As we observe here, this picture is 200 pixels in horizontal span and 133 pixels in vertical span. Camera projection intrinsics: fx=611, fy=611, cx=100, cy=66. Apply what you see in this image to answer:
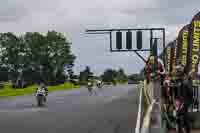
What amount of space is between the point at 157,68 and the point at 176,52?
954cm

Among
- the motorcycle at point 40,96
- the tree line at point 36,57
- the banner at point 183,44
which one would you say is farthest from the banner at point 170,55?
the tree line at point 36,57

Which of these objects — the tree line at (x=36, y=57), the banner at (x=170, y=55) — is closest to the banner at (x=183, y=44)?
the banner at (x=170, y=55)

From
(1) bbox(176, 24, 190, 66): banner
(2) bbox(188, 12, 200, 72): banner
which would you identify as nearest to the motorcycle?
(1) bbox(176, 24, 190, 66): banner

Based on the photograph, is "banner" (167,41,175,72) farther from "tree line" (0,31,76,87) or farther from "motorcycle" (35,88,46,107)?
"tree line" (0,31,76,87)

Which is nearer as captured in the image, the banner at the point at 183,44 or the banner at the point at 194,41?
the banner at the point at 194,41

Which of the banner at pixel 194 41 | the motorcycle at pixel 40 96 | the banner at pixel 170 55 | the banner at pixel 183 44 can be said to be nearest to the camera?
the banner at pixel 194 41

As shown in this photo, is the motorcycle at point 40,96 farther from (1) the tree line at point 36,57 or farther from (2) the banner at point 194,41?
(1) the tree line at point 36,57

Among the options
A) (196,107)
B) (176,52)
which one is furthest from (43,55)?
(196,107)

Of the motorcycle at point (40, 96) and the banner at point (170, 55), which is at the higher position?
the banner at point (170, 55)

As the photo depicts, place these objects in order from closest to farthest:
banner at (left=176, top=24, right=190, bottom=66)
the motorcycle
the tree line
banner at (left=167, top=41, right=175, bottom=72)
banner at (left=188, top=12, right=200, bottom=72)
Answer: banner at (left=188, top=12, right=200, bottom=72)
banner at (left=176, top=24, right=190, bottom=66)
banner at (left=167, top=41, right=175, bottom=72)
the motorcycle
the tree line

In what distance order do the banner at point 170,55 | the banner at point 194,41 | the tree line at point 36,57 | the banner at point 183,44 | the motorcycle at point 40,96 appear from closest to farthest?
the banner at point 194,41, the banner at point 183,44, the banner at point 170,55, the motorcycle at point 40,96, the tree line at point 36,57

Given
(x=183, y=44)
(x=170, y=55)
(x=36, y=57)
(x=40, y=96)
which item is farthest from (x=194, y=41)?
(x=36, y=57)

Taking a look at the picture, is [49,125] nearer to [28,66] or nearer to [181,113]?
[181,113]

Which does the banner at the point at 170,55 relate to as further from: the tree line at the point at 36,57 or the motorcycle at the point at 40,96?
the tree line at the point at 36,57
